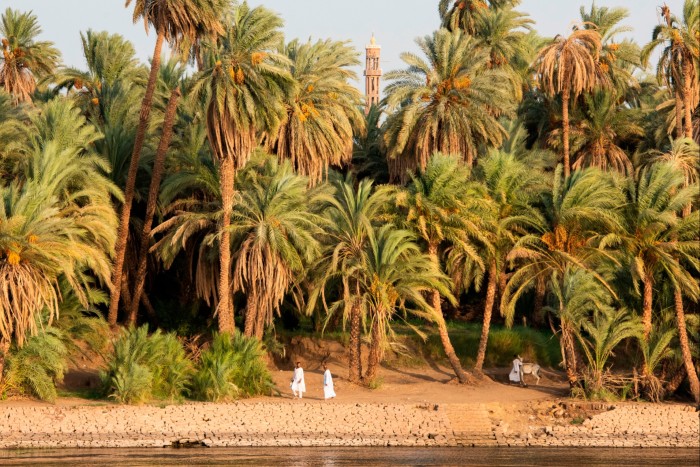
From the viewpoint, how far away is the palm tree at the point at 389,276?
37531 millimetres

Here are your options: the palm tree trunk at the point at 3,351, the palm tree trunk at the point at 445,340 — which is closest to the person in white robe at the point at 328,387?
the palm tree trunk at the point at 445,340

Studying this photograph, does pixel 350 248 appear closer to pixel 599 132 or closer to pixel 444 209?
pixel 444 209

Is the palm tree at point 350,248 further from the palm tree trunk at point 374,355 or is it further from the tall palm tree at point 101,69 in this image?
the tall palm tree at point 101,69

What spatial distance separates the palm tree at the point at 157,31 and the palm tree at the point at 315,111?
4.25 m

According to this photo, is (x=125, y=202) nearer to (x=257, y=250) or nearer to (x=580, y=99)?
(x=257, y=250)

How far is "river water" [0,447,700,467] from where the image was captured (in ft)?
97.6

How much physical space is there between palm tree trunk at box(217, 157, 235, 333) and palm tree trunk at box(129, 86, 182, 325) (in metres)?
2.42

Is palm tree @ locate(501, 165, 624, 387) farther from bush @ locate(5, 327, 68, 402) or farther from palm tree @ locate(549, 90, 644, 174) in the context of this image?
bush @ locate(5, 327, 68, 402)

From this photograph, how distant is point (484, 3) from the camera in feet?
186

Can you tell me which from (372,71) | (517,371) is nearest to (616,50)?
(517,371)

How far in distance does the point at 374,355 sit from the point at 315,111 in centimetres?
924

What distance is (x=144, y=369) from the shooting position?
115ft

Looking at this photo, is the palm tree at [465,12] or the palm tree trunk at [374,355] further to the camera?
the palm tree at [465,12]

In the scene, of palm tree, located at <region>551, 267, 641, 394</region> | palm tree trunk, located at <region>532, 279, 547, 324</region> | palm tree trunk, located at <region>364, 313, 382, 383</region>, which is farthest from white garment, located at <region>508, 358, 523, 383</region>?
palm tree trunk, located at <region>532, 279, 547, 324</region>
